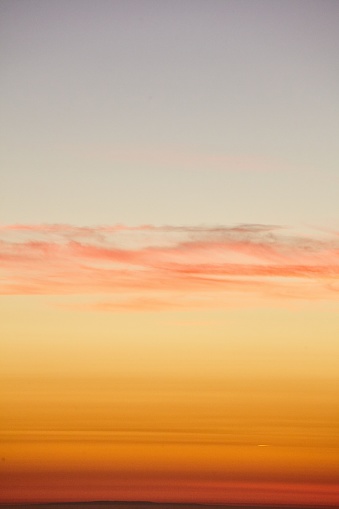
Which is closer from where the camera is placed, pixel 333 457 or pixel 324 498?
pixel 324 498

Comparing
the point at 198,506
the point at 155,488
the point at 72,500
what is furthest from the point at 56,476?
the point at 198,506

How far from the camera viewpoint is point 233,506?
119 inches

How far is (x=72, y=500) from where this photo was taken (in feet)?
9.97

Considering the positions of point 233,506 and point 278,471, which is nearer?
point 233,506

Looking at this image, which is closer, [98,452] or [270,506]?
[270,506]

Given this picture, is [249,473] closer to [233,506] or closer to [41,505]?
[233,506]

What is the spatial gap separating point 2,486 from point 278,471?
4.15 feet

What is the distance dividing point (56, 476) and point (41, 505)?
20 cm

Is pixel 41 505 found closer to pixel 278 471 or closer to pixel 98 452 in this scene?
pixel 98 452

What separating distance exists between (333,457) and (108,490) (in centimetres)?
109

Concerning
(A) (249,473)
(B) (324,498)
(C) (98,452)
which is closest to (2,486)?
(C) (98,452)

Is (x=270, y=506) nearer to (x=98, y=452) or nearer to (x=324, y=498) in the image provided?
(x=324, y=498)

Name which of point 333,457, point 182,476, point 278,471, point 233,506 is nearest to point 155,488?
point 182,476

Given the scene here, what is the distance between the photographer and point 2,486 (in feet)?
10.4
